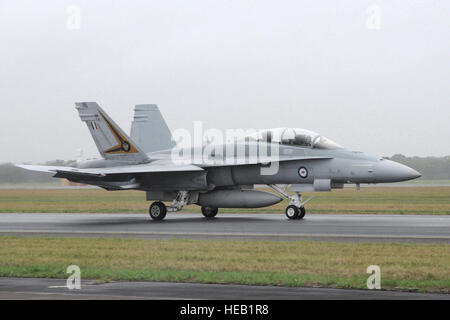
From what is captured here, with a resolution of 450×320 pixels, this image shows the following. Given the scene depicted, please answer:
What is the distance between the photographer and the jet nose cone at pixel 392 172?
70.6 feet

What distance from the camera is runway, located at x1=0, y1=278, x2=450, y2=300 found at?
919cm

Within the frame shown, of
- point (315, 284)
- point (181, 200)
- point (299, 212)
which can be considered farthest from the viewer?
point (181, 200)

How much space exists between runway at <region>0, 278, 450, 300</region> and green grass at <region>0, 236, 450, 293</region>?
425 millimetres

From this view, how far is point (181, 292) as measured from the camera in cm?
971

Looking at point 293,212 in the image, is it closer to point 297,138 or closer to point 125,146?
point 297,138

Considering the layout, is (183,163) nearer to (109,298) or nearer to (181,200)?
(181,200)

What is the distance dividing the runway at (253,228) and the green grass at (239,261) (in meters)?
1.66

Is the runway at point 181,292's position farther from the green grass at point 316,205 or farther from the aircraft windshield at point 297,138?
the green grass at point 316,205

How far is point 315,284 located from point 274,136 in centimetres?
1352

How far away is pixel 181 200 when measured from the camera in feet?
81.1

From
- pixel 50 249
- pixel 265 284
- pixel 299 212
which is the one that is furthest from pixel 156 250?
pixel 299 212

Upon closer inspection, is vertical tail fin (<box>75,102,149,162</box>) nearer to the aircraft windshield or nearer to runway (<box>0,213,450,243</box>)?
runway (<box>0,213,450,243</box>)

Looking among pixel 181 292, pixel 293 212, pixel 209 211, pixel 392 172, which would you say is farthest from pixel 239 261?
pixel 209 211

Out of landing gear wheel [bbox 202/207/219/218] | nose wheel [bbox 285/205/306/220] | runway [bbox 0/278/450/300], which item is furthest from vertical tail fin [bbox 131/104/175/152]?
runway [bbox 0/278/450/300]
